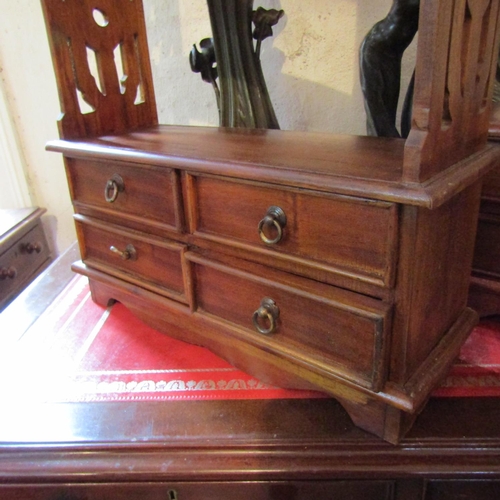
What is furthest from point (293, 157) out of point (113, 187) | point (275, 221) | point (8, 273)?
point (8, 273)

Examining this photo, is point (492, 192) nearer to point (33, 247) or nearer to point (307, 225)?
point (307, 225)

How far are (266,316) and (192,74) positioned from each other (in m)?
0.88

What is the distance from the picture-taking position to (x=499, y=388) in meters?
0.79

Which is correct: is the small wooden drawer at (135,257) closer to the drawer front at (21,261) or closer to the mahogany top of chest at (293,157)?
the mahogany top of chest at (293,157)

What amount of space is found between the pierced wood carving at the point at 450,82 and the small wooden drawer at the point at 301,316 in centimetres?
20

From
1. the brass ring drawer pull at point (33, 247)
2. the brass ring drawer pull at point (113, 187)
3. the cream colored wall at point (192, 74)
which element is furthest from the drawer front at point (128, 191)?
the brass ring drawer pull at point (33, 247)

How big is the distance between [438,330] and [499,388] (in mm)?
167

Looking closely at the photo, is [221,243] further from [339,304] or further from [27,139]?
[27,139]

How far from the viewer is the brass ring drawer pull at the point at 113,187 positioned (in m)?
0.88

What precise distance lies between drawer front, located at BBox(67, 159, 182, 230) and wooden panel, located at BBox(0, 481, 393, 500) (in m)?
0.42

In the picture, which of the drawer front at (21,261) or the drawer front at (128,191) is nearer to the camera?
the drawer front at (128,191)

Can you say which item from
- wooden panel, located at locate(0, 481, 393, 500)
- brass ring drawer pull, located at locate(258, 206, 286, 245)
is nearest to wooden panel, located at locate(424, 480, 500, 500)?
wooden panel, located at locate(0, 481, 393, 500)

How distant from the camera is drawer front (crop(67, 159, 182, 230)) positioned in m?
0.81

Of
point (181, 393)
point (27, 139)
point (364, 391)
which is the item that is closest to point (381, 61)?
point (364, 391)
